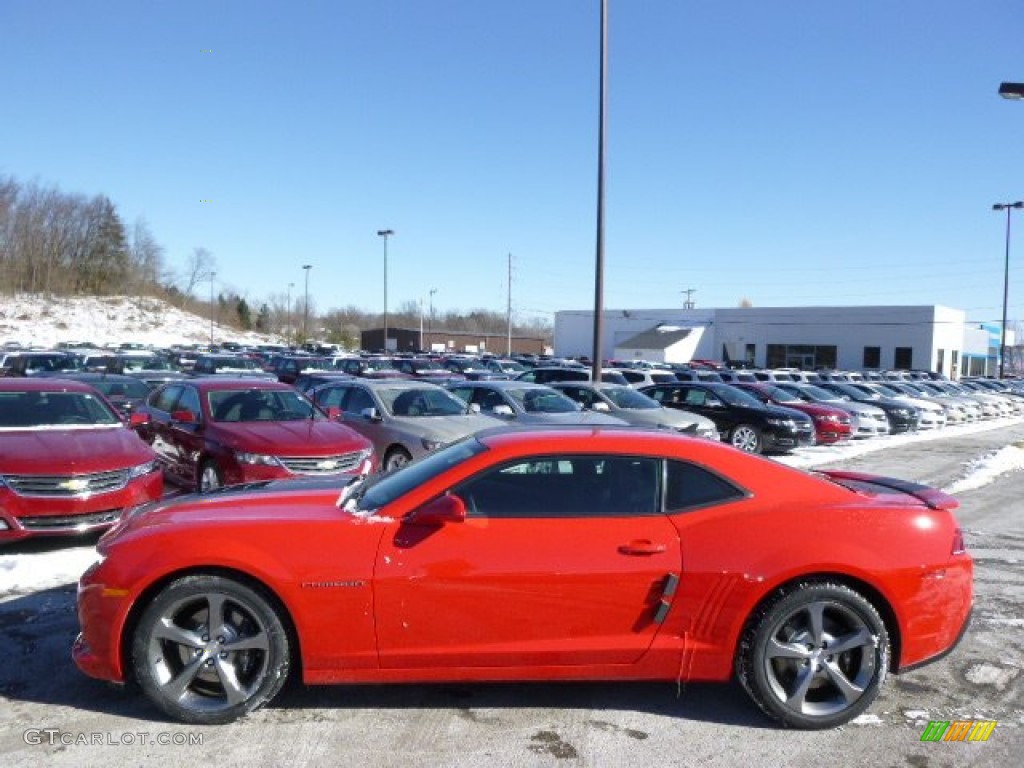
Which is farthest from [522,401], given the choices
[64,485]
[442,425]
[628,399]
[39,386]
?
[64,485]

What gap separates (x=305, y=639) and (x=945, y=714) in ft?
10.7

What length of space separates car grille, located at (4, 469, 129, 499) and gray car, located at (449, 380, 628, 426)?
23.4 ft

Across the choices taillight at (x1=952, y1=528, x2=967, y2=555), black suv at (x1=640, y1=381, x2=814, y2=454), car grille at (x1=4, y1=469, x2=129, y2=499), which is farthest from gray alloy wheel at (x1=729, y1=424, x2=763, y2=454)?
taillight at (x1=952, y1=528, x2=967, y2=555)

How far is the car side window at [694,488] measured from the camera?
4301 millimetres

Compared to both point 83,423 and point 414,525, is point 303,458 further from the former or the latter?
point 414,525

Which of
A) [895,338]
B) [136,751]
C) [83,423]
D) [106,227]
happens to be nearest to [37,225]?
[106,227]

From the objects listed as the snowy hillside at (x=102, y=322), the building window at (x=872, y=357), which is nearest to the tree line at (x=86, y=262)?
the snowy hillside at (x=102, y=322)

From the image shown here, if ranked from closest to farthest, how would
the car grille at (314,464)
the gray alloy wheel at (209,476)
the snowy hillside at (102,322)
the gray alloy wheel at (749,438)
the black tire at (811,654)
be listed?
1. the black tire at (811,654)
2. the car grille at (314,464)
3. the gray alloy wheel at (209,476)
4. the gray alloy wheel at (749,438)
5. the snowy hillside at (102,322)

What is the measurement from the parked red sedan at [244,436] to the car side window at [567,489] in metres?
5.24

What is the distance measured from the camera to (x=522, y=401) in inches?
579

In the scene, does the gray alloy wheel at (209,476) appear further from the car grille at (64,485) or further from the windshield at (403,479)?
the windshield at (403,479)

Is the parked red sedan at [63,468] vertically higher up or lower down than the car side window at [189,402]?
lower down

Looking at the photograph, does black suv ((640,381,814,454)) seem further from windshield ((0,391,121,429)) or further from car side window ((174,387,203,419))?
windshield ((0,391,121,429))

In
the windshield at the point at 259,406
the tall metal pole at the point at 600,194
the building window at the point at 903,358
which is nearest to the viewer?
the windshield at the point at 259,406
